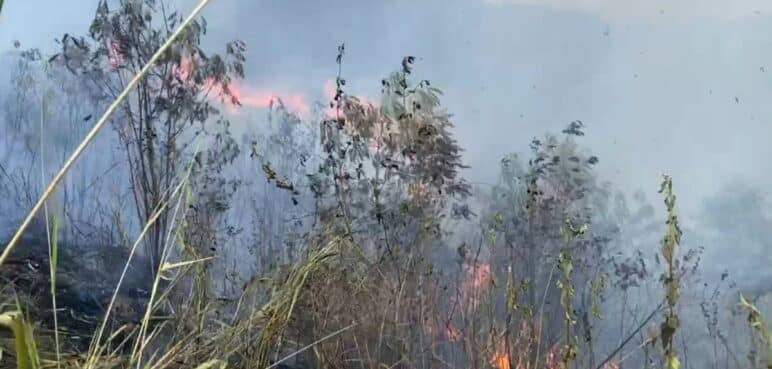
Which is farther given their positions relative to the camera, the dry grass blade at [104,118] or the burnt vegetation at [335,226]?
the burnt vegetation at [335,226]

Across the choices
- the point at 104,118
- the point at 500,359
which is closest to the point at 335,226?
the point at 500,359

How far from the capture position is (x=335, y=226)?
216 centimetres

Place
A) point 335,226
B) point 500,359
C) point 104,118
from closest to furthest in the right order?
point 104,118, point 500,359, point 335,226

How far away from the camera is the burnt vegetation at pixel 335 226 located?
200 centimetres

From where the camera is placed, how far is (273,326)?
5.20 feet

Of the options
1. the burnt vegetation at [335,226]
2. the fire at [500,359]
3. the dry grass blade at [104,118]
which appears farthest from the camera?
the burnt vegetation at [335,226]

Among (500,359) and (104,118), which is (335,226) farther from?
(104,118)

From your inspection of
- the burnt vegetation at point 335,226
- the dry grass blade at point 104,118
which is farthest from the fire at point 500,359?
the dry grass blade at point 104,118

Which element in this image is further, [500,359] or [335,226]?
[335,226]

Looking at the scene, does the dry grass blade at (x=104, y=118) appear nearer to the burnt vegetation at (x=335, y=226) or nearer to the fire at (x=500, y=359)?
the burnt vegetation at (x=335, y=226)

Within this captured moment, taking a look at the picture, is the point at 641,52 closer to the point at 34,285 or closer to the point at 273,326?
the point at 273,326

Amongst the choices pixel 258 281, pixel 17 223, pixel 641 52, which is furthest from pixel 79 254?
pixel 641 52

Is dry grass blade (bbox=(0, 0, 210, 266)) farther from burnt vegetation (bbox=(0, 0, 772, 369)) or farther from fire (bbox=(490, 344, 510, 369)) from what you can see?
fire (bbox=(490, 344, 510, 369))

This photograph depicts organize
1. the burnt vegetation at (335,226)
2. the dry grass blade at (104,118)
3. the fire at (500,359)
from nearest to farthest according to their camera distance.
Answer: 1. the dry grass blade at (104,118)
2. the fire at (500,359)
3. the burnt vegetation at (335,226)
